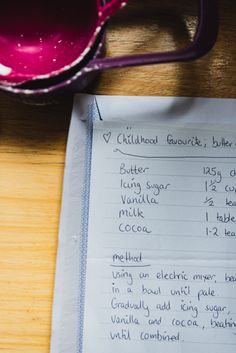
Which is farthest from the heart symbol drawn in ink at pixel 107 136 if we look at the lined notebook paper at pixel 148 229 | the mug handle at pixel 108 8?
the mug handle at pixel 108 8

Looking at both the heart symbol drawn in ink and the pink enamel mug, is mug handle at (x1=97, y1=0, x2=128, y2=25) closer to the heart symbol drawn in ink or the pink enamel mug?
the pink enamel mug

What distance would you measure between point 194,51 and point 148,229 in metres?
0.17

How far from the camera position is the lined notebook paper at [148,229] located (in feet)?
1.75

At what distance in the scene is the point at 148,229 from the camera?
1.79 ft

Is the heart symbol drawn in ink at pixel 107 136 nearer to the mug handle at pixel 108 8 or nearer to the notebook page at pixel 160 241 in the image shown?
the notebook page at pixel 160 241

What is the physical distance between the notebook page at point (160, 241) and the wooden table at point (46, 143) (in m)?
0.04

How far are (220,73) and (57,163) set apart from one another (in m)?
0.19

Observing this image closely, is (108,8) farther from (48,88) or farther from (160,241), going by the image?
(160,241)

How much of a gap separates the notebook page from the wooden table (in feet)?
0.13

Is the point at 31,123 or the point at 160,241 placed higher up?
the point at 31,123

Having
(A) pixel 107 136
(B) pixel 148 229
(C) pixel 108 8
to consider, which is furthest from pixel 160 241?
(C) pixel 108 8

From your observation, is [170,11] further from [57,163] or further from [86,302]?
[86,302]

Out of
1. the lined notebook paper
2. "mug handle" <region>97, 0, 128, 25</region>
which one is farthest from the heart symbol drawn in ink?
"mug handle" <region>97, 0, 128, 25</region>

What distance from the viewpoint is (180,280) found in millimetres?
539
